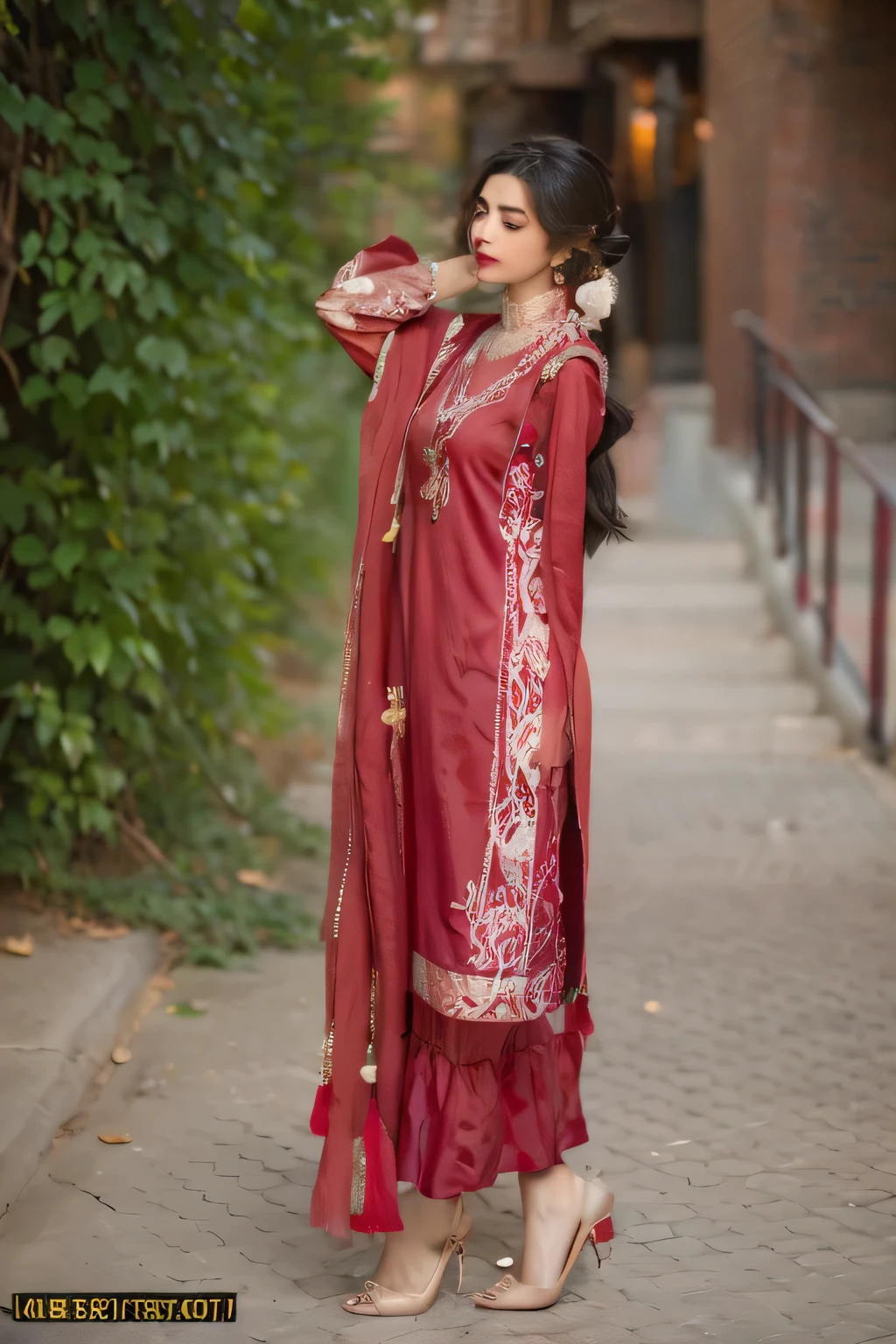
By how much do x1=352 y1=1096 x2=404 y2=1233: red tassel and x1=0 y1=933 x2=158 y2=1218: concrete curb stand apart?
82cm

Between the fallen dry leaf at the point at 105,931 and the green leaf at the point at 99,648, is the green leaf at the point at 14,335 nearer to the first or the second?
the green leaf at the point at 99,648

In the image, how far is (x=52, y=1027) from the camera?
12.3 ft

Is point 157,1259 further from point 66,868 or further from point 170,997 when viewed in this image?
point 66,868

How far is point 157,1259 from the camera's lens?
9.85 ft

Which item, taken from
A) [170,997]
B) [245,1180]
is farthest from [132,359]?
[245,1180]

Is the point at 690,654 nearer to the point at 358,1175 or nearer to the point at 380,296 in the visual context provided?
the point at 380,296

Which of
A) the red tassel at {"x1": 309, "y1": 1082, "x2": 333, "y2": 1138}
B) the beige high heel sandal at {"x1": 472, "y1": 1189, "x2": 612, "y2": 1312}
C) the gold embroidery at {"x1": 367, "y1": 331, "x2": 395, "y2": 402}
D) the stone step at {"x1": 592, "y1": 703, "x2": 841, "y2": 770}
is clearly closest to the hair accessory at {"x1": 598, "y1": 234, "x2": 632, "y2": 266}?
the gold embroidery at {"x1": 367, "y1": 331, "x2": 395, "y2": 402}

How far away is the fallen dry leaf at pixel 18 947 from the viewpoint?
4254 mm

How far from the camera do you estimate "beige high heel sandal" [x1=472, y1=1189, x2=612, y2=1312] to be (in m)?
2.85

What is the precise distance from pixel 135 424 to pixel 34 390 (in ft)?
1.14

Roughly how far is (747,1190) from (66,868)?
91.4 inches

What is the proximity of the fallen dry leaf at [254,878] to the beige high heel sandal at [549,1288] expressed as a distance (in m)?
2.34

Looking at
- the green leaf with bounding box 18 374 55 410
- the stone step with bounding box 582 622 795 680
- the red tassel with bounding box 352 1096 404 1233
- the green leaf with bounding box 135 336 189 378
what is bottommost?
the stone step with bounding box 582 622 795 680

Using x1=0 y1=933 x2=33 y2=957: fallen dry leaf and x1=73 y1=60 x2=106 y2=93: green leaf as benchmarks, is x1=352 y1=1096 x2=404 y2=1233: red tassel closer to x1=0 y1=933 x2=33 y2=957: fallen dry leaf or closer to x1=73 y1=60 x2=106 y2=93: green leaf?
x1=0 y1=933 x2=33 y2=957: fallen dry leaf
